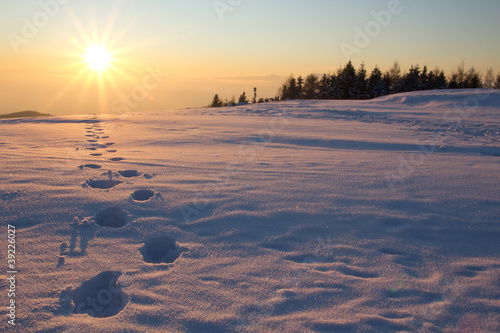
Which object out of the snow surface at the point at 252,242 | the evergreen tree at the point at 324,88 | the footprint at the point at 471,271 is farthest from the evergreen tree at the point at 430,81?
the footprint at the point at 471,271

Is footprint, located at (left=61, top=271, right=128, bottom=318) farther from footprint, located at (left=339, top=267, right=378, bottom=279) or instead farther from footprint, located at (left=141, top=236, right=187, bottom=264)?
footprint, located at (left=339, top=267, right=378, bottom=279)

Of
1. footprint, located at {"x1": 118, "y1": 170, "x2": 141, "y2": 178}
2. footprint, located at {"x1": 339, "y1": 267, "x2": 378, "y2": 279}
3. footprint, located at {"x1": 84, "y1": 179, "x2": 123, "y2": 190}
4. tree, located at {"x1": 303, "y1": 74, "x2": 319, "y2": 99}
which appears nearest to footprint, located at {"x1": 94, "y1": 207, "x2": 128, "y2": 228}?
footprint, located at {"x1": 84, "y1": 179, "x2": 123, "y2": 190}

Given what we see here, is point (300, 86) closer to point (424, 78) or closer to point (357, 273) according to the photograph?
point (424, 78)

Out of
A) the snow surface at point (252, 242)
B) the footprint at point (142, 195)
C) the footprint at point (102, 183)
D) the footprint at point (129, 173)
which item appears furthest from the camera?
the footprint at point (129, 173)

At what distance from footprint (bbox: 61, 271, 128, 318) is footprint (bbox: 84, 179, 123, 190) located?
1.39 m

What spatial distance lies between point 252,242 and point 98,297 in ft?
3.17

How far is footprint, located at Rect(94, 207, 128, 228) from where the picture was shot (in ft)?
7.70

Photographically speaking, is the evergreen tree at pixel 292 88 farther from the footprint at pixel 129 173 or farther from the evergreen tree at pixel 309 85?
the footprint at pixel 129 173

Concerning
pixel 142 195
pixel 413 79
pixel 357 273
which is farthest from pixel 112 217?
pixel 413 79

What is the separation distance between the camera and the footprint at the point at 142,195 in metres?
2.73

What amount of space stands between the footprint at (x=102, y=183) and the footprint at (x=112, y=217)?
1.91ft

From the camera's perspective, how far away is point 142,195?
2781 mm

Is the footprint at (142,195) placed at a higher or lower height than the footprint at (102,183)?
lower

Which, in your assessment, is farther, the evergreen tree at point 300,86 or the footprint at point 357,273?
the evergreen tree at point 300,86
